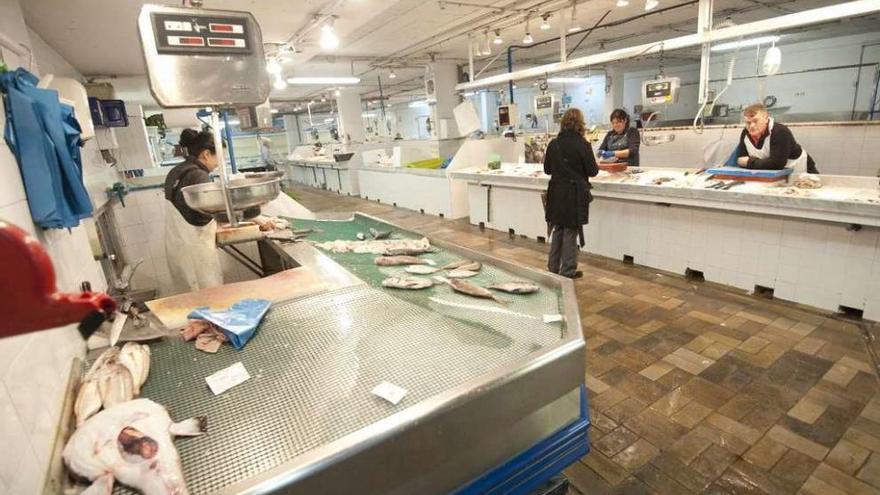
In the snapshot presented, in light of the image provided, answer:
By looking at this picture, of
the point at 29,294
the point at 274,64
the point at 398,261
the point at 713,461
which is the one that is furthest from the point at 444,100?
the point at 29,294

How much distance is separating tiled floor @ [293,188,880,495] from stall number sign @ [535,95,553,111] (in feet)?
10.5

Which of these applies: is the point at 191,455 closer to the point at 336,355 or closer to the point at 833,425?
the point at 336,355

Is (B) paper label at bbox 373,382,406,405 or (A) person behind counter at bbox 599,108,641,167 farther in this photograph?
(A) person behind counter at bbox 599,108,641,167

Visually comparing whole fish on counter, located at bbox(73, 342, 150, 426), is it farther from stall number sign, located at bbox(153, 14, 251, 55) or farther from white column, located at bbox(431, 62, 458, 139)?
white column, located at bbox(431, 62, 458, 139)

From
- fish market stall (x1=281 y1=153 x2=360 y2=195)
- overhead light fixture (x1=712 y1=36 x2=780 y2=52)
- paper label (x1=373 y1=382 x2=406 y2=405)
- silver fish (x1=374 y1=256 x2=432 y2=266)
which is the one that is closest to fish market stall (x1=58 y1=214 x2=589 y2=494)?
paper label (x1=373 y1=382 x2=406 y2=405)

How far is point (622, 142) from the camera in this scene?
5.34m

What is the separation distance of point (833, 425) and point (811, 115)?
9588 mm

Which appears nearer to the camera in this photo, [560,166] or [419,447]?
[419,447]

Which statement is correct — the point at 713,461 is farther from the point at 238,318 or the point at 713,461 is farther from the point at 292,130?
the point at 292,130

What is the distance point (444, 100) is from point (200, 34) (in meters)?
8.25

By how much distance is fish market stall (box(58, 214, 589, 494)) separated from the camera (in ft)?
3.50

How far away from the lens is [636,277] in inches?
175

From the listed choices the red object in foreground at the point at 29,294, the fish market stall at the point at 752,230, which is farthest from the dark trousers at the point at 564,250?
the red object in foreground at the point at 29,294

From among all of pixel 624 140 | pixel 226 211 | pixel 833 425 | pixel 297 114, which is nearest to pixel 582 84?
pixel 624 140
